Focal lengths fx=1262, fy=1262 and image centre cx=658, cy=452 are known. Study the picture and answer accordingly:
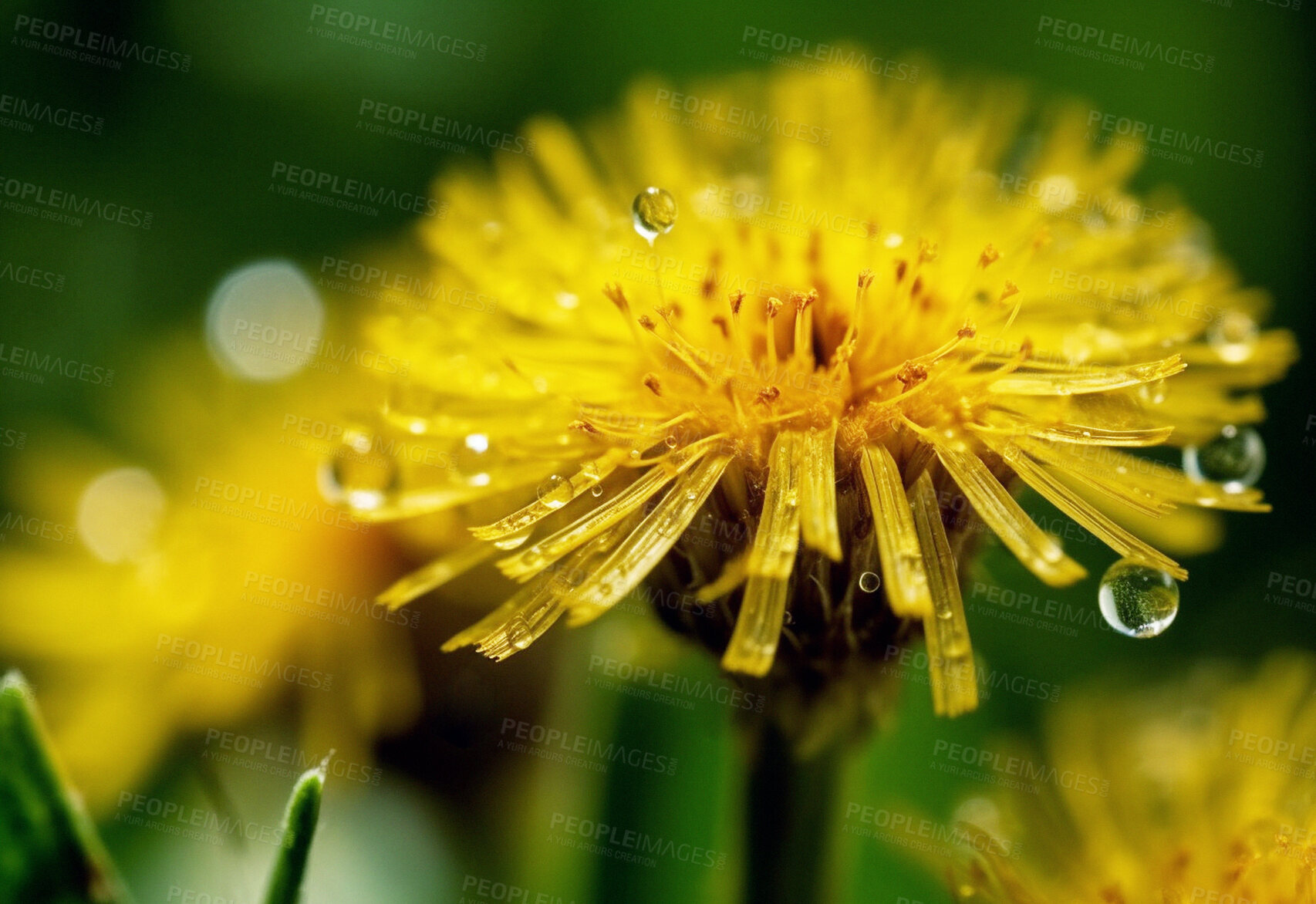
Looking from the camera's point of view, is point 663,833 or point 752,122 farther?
point 752,122

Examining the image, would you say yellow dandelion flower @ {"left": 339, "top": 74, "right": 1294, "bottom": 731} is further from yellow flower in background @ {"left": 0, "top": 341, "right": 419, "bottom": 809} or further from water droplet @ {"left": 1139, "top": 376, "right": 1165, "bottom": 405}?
yellow flower in background @ {"left": 0, "top": 341, "right": 419, "bottom": 809}

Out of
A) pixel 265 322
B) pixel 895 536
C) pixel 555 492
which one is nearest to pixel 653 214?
pixel 555 492

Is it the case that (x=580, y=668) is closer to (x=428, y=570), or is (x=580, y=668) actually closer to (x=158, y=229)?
(x=428, y=570)

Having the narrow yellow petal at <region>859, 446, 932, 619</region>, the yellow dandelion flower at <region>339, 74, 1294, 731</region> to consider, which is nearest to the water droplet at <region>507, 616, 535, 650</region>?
the yellow dandelion flower at <region>339, 74, 1294, 731</region>

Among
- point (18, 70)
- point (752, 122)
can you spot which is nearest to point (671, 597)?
point (752, 122)

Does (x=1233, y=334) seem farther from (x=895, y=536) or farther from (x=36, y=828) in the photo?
(x=36, y=828)

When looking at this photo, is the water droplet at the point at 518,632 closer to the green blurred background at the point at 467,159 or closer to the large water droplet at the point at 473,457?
the large water droplet at the point at 473,457

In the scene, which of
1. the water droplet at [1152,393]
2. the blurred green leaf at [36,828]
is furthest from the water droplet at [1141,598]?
the blurred green leaf at [36,828]
